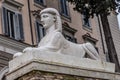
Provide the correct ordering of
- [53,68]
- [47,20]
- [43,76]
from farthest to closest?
[47,20], [53,68], [43,76]

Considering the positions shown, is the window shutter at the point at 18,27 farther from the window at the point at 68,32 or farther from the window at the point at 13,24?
the window at the point at 68,32

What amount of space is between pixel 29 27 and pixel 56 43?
463 inches

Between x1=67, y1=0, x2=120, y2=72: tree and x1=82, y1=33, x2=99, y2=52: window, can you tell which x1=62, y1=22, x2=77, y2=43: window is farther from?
x1=67, y1=0, x2=120, y2=72: tree

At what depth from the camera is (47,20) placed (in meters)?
7.77

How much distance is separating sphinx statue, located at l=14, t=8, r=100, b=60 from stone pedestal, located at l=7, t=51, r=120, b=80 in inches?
6.3

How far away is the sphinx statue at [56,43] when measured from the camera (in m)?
7.45

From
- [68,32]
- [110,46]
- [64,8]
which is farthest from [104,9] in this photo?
[64,8]

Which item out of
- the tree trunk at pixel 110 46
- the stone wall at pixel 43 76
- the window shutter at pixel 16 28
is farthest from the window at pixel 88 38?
the stone wall at pixel 43 76

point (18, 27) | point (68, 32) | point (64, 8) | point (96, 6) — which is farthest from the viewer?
point (64, 8)

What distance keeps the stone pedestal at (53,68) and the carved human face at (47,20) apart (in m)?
0.73

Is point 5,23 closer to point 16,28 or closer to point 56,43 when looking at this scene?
point 16,28

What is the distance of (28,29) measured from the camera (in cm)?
1908

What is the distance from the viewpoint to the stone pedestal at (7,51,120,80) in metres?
6.96

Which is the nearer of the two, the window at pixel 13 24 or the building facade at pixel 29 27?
the building facade at pixel 29 27
